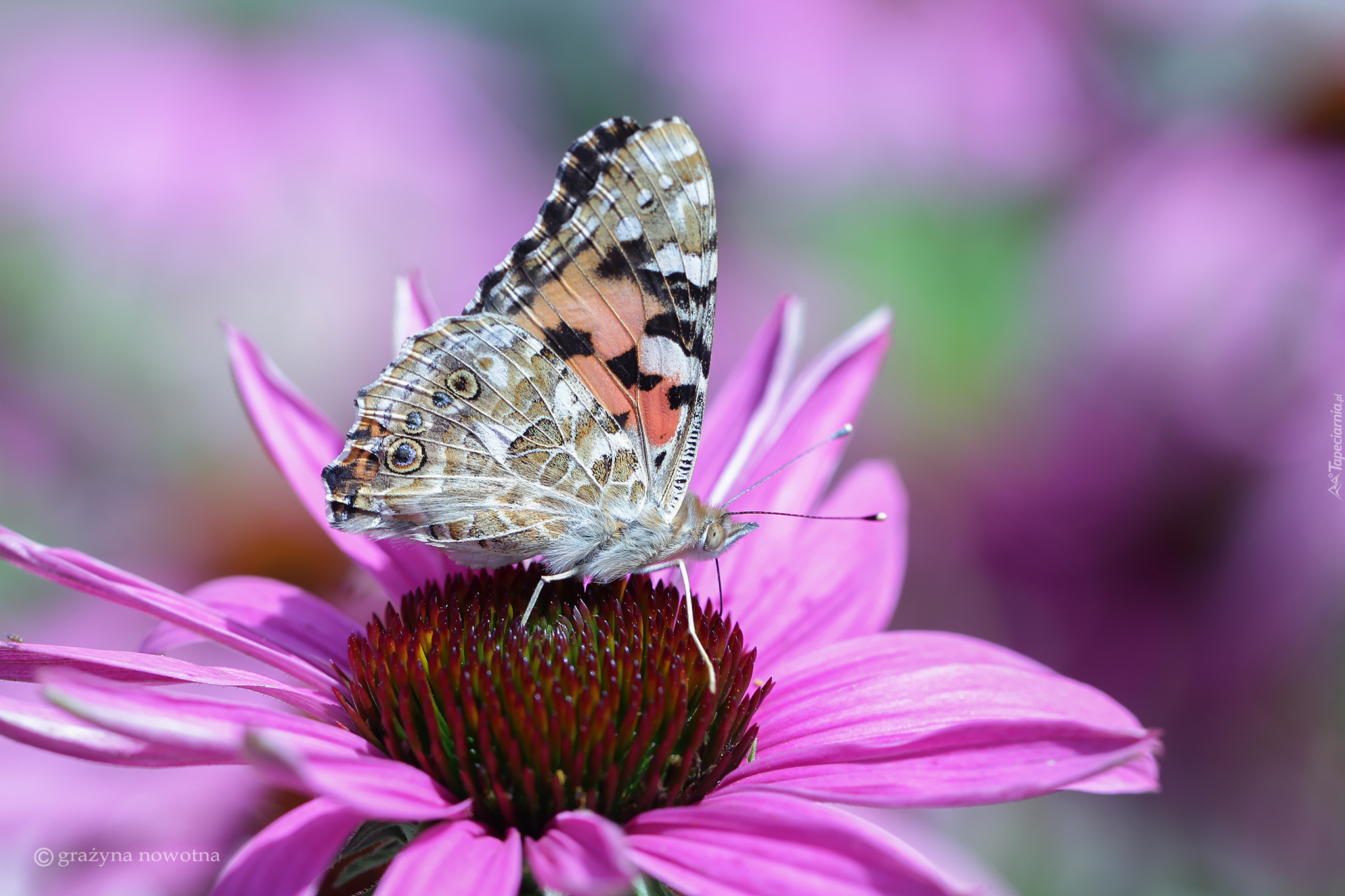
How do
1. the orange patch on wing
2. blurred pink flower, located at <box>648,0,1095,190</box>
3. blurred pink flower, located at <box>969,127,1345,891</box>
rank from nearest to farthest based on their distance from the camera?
1. the orange patch on wing
2. blurred pink flower, located at <box>969,127,1345,891</box>
3. blurred pink flower, located at <box>648,0,1095,190</box>

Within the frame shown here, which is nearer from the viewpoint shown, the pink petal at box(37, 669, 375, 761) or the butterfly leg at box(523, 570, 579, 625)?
the pink petal at box(37, 669, 375, 761)

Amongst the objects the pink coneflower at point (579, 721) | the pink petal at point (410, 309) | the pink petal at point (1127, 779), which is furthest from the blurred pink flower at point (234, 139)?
the pink petal at point (1127, 779)

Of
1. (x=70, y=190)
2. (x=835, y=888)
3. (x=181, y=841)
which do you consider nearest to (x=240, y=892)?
(x=835, y=888)

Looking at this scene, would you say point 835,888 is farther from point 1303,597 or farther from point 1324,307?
point 1324,307

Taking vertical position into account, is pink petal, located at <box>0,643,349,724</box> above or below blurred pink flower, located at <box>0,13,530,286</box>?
below

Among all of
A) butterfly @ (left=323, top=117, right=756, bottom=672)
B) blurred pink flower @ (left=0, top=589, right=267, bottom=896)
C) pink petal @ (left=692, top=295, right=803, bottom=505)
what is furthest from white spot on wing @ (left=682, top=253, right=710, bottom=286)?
blurred pink flower @ (left=0, top=589, right=267, bottom=896)

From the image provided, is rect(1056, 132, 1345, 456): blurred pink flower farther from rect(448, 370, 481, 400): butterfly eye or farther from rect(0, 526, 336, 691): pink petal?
rect(0, 526, 336, 691): pink petal

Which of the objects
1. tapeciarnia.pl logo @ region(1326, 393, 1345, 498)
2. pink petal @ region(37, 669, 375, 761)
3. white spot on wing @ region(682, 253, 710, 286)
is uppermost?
white spot on wing @ region(682, 253, 710, 286)
